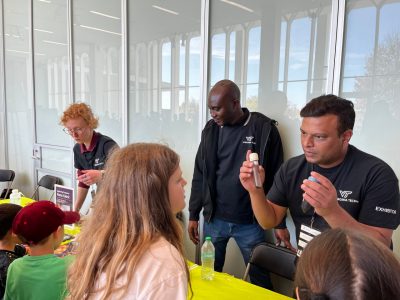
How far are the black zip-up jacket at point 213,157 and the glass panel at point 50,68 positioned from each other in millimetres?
2332

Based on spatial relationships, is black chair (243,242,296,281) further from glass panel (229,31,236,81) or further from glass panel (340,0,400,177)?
glass panel (229,31,236,81)

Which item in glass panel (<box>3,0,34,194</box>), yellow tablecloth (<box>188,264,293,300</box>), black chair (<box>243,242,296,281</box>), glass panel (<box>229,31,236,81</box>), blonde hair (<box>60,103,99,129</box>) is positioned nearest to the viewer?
yellow tablecloth (<box>188,264,293,300</box>)

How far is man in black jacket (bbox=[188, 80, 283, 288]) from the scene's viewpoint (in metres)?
2.24

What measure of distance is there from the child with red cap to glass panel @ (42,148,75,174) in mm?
2779

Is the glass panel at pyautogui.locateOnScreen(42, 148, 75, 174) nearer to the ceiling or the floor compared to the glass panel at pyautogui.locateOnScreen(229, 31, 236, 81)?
nearer to the floor

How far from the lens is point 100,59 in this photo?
377 centimetres

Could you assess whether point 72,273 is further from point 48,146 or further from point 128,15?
point 48,146

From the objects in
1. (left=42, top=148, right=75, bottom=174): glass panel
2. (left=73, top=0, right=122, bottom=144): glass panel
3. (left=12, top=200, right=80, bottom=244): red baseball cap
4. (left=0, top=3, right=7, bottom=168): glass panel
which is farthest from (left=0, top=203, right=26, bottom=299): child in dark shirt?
(left=0, top=3, right=7, bottom=168): glass panel

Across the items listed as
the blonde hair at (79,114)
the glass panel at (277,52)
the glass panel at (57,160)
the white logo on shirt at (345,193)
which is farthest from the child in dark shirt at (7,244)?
the glass panel at (57,160)

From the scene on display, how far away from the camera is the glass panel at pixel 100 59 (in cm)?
359

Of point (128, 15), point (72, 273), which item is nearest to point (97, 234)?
point (72, 273)

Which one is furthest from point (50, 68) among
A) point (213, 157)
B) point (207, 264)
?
point (207, 264)

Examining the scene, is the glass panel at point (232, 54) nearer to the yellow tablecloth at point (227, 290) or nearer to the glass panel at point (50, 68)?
the yellow tablecloth at point (227, 290)

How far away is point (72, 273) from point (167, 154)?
18.3 inches
